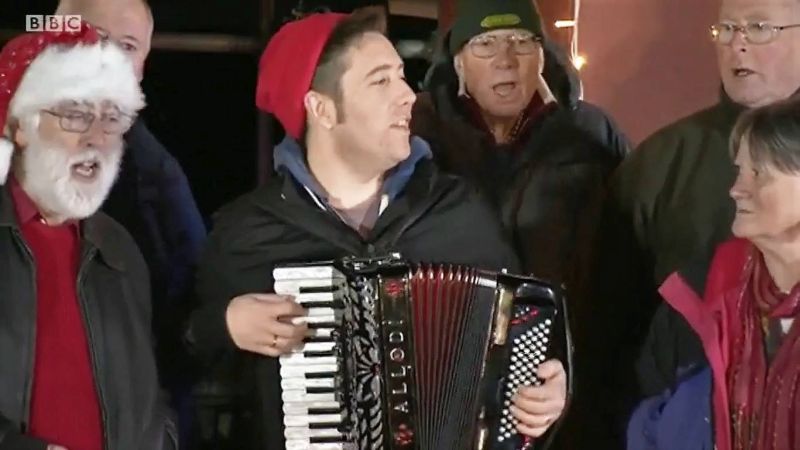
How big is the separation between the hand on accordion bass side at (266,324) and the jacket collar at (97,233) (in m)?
0.21

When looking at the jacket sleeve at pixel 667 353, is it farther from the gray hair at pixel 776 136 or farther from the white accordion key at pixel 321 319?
the white accordion key at pixel 321 319

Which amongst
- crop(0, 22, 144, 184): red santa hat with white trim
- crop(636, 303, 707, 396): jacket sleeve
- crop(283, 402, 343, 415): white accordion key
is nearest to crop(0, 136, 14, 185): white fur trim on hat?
crop(0, 22, 144, 184): red santa hat with white trim

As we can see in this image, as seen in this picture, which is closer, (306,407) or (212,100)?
(306,407)

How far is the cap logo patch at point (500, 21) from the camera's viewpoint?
2.41 meters

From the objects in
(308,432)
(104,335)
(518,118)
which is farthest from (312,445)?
(518,118)

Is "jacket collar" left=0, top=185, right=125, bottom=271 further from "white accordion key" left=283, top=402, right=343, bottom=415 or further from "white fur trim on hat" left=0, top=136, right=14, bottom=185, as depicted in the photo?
"white accordion key" left=283, top=402, right=343, bottom=415

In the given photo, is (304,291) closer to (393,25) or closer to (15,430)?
(15,430)

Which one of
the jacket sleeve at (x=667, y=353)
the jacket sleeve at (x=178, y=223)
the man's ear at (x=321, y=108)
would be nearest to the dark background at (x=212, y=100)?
the jacket sleeve at (x=178, y=223)

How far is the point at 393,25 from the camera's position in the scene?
3.01 metres

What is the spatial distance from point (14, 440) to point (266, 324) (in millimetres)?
418

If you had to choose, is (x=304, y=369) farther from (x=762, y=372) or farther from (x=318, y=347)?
(x=762, y=372)

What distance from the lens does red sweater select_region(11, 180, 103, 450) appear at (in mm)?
1713

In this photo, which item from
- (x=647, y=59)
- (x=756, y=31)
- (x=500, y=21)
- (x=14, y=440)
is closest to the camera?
(x=14, y=440)

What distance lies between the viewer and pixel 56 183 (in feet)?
5.73
